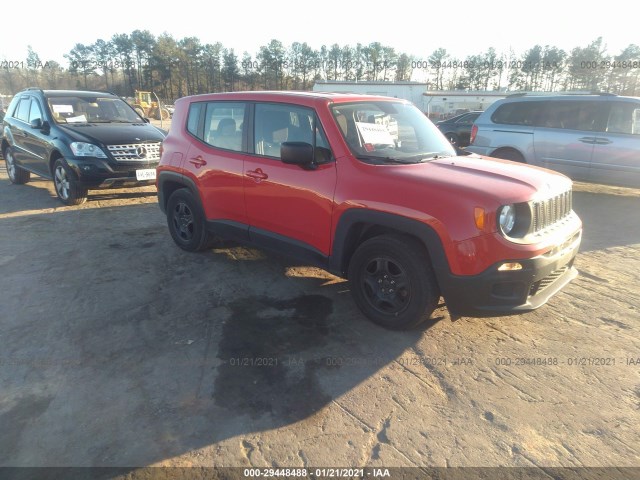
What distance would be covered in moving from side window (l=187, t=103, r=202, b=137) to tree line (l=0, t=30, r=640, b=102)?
64.5 m

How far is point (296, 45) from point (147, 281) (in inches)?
3100

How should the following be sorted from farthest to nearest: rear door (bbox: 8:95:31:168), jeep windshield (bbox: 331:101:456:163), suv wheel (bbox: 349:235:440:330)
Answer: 1. rear door (bbox: 8:95:31:168)
2. jeep windshield (bbox: 331:101:456:163)
3. suv wheel (bbox: 349:235:440:330)

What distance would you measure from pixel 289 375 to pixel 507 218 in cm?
187

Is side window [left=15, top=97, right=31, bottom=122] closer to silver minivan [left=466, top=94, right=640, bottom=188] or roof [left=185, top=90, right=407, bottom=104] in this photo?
roof [left=185, top=90, right=407, bottom=104]

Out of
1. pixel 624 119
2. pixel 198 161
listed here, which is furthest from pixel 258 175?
pixel 624 119

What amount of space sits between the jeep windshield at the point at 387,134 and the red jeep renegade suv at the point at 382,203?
0.01 m

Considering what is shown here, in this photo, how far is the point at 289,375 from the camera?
2932 millimetres

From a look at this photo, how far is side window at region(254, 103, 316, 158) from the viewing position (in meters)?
3.80

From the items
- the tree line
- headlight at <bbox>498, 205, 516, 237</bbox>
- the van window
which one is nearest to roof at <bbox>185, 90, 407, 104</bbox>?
headlight at <bbox>498, 205, 516, 237</bbox>

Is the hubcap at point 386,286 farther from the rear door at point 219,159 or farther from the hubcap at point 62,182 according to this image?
the hubcap at point 62,182

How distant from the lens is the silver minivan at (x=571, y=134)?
718cm

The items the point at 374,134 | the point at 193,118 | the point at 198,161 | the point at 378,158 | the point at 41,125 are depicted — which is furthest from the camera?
the point at 41,125

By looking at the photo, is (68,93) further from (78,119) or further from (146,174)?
(146,174)

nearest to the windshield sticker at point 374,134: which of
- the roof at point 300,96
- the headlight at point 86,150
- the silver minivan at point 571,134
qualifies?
the roof at point 300,96
